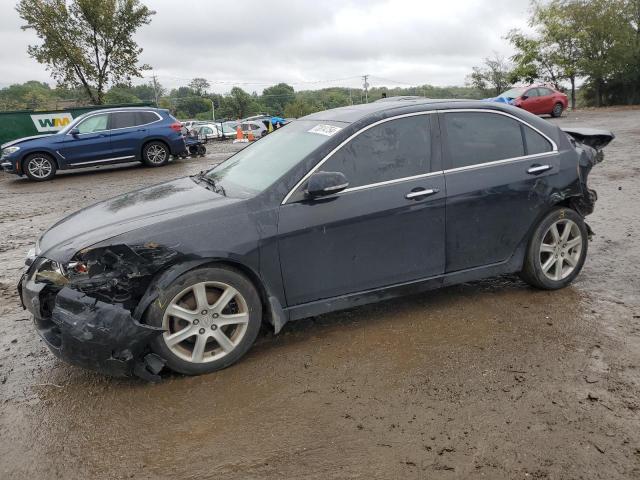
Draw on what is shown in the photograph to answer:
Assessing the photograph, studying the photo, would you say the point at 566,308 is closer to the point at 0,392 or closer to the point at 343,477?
the point at 343,477

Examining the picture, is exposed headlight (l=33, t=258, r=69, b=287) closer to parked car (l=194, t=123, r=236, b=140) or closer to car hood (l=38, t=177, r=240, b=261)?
car hood (l=38, t=177, r=240, b=261)

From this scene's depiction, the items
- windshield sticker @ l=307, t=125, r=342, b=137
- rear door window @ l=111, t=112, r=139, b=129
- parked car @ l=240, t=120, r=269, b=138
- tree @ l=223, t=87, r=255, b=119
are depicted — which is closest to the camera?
windshield sticker @ l=307, t=125, r=342, b=137

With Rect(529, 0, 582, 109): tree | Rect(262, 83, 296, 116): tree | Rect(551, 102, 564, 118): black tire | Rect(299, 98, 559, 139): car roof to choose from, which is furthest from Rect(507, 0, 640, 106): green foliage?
Rect(262, 83, 296, 116): tree

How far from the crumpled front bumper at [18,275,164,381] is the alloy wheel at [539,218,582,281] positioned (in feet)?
10.4

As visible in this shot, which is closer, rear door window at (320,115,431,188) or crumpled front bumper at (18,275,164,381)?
crumpled front bumper at (18,275,164,381)

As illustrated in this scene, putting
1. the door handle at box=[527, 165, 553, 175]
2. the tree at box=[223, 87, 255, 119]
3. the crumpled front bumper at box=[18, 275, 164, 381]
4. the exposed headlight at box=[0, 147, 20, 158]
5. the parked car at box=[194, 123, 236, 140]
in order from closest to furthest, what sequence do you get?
the crumpled front bumper at box=[18, 275, 164, 381], the door handle at box=[527, 165, 553, 175], the exposed headlight at box=[0, 147, 20, 158], the parked car at box=[194, 123, 236, 140], the tree at box=[223, 87, 255, 119]

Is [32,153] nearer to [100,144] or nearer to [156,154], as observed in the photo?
[100,144]

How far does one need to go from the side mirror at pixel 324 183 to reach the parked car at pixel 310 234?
0.01m

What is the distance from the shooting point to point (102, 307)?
3.09 m

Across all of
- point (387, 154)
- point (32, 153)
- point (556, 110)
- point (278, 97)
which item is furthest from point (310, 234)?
point (278, 97)

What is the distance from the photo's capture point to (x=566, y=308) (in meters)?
4.15

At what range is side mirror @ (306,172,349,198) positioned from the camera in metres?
3.45

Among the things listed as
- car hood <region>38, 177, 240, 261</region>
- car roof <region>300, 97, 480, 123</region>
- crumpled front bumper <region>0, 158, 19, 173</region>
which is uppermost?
car roof <region>300, 97, 480, 123</region>

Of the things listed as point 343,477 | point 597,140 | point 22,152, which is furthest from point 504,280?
point 22,152
